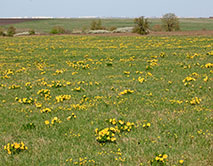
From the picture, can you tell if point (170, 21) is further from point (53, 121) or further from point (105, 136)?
point (105, 136)

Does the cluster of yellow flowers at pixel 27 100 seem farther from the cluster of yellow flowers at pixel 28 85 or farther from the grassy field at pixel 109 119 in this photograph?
the cluster of yellow flowers at pixel 28 85

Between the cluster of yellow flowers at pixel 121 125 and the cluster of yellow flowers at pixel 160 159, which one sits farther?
the cluster of yellow flowers at pixel 121 125

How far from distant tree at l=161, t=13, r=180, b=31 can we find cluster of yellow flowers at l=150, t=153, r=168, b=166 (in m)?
50.8

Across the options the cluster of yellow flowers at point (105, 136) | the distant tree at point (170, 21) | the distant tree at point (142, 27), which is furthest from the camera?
the distant tree at point (170, 21)

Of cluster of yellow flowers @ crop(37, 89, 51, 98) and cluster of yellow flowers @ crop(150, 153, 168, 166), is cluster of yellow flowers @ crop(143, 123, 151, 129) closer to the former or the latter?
cluster of yellow flowers @ crop(150, 153, 168, 166)

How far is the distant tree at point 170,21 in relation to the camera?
5178cm

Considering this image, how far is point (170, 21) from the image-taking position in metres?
51.9

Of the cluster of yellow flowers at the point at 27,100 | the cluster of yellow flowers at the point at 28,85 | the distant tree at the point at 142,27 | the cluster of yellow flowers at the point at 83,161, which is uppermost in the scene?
the distant tree at the point at 142,27

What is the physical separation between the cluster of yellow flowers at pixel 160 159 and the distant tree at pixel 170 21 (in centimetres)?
5080

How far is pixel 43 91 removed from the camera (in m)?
10.1

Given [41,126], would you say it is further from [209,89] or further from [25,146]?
[209,89]

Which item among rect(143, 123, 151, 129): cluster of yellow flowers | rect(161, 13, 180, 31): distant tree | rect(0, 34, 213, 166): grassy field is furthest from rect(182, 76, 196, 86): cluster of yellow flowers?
rect(161, 13, 180, 31): distant tree

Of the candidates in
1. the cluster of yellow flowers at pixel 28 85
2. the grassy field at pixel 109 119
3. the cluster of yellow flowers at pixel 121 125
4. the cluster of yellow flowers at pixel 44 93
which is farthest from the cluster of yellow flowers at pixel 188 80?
the cluster of yellow flowers at pixel 28 85

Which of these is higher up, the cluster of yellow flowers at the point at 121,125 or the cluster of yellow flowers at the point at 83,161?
the cluster of yellow flowers at the point at 121,125
